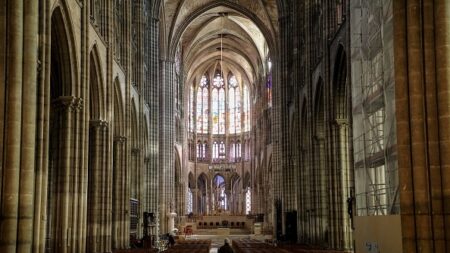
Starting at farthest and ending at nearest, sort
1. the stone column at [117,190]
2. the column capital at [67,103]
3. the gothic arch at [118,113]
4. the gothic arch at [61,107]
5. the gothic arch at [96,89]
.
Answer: the gothic arch at [118,113]
the stone column at [117,190]
the gothic arch at [96,89]
the column capital at [67,103]
the gothic arch at [61,107]

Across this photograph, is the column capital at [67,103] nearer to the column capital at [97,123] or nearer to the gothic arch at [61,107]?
the gothic arch at [61,107]

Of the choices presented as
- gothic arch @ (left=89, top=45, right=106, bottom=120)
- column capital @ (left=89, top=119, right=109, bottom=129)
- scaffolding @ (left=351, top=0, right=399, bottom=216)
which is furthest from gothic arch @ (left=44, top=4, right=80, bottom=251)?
scaffolding @ (left=351, top=0, right=399, bottom=216)

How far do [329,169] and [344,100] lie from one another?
145 inches

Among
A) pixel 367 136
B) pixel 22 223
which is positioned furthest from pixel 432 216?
pixel 22 223

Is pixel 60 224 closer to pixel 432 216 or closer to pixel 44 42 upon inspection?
pixel 44 42

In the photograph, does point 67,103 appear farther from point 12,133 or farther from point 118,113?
point 118,113

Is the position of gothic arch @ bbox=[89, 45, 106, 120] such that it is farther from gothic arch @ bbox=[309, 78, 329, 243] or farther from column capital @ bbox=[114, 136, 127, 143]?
gothic arch @ bbox=[309, 78, 329, 243]

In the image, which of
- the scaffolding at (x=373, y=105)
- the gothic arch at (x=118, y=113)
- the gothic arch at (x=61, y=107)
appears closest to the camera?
the scaffolding at (x=373, y=105)

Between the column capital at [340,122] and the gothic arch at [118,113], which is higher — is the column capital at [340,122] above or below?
below

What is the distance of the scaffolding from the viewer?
18.3 meters

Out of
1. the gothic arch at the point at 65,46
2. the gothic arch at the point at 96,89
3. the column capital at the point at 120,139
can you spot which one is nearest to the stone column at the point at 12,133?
the gothic arch at the point at 65,46

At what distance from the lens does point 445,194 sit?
50.1 feet

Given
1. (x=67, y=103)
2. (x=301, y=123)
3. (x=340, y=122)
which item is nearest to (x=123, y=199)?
(x=67, y=103)

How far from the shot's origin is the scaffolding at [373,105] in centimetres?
1831
